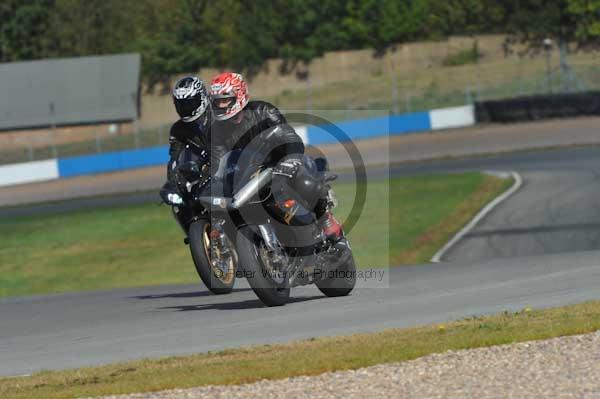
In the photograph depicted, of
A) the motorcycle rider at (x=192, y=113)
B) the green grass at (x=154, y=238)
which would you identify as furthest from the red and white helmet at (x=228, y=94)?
the green grass at (x=154, y=238)

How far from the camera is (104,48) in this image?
270 feet

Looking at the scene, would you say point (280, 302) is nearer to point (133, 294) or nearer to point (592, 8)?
point (133, 294)

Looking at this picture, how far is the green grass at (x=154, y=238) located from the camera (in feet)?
69.8

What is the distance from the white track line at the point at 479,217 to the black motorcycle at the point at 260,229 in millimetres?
7632

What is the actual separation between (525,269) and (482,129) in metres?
29.6

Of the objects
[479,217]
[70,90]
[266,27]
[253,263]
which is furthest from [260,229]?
[266,27]

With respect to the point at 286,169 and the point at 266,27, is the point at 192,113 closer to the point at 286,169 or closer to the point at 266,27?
the point at 286,169

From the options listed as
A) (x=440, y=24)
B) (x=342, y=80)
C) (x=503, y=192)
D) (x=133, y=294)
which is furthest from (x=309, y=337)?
(x=440, y=24)

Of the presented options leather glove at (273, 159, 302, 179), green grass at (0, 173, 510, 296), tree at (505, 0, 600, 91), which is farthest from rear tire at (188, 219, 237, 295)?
tree at (505, 0, 600, 91)

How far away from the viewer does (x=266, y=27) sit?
72875 millimetres

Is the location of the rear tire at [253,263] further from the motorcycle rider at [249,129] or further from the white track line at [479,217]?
the white track line at [479,217]

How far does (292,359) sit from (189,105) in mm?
4304

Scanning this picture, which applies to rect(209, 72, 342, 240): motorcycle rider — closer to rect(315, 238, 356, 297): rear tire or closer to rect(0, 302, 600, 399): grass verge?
rect(315, 238, 356, 297): rear tire

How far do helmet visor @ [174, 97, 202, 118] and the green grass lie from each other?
337 inches
